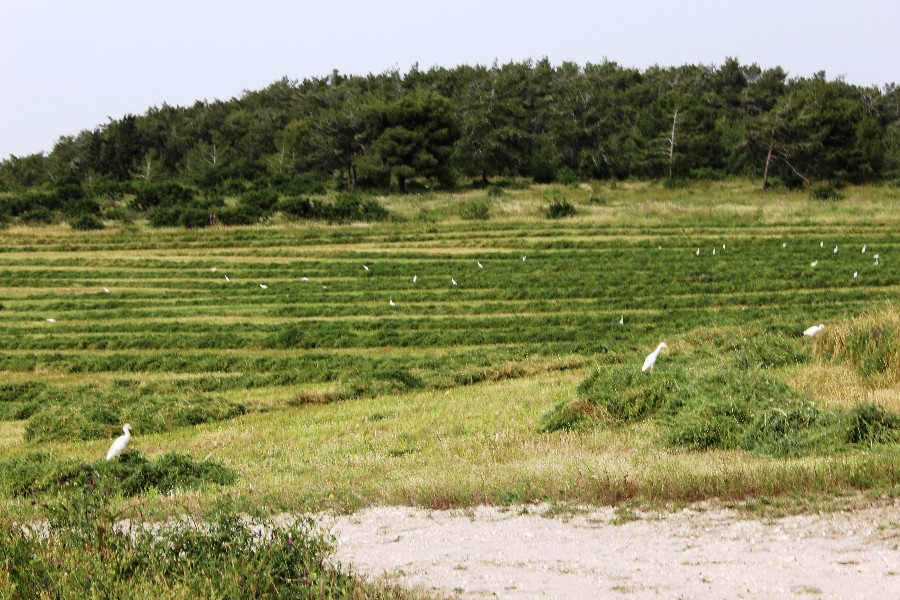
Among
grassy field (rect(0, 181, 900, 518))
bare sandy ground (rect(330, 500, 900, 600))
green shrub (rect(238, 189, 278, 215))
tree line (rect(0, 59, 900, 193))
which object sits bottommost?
grassy field (rect(0, 181, 900, 518))

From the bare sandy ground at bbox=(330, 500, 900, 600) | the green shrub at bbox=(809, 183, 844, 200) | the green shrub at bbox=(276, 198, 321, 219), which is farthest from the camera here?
the green shrub at bbox=(809, 183, 844, 200)

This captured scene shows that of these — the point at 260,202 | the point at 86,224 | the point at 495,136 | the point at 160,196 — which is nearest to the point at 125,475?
the point at 86,224

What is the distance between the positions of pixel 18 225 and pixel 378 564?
57855 millimetres

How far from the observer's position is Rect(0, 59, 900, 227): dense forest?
7406 centimetres

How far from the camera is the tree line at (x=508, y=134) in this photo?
74.2 m

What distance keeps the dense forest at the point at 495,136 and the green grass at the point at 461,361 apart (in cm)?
1983

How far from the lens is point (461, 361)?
24641 millimetres

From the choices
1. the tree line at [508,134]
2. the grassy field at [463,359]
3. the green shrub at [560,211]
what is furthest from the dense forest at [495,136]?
the grassy field at [463,359]

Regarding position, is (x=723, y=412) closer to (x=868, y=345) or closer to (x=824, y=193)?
(x=868, y=345)

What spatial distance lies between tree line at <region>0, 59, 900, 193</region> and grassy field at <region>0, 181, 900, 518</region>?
19451 millimetres

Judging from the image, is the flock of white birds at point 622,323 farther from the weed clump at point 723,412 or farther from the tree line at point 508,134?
the tree line at point 508,134

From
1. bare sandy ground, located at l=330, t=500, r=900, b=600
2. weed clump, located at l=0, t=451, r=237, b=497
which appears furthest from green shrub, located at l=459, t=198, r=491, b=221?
bare sandy ground, located at l=330, t=500, r=900, b=600

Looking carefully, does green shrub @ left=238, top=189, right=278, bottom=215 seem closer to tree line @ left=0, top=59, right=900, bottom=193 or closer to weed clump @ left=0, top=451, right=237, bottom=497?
tree line @ left=0, top=59, right=900, bottom=193

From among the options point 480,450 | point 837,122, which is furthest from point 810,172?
point 480,450
